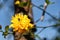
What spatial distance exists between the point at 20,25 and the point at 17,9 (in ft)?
0.32

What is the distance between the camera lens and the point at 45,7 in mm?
307

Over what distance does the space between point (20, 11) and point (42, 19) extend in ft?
0.32

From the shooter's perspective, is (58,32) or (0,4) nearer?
(58,32)

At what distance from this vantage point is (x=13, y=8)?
0.34m

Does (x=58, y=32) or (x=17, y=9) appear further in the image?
(x=17, y=9)

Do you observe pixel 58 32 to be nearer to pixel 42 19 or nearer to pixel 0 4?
pixel 42 19

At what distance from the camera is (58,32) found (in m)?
0.25

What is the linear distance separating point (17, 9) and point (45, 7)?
3.5 inches

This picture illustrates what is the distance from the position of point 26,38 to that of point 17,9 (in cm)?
9

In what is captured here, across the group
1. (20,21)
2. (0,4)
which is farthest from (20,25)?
(0,4)

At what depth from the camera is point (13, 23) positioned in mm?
→ 284

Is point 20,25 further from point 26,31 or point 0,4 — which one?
point 0,4

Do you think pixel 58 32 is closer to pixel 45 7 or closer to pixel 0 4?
pixel 45 7

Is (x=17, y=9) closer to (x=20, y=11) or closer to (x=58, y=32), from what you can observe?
(x=20, y=11)
